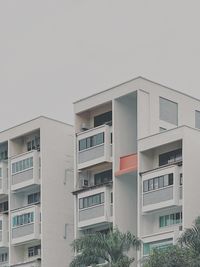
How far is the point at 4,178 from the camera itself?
64.1 metres

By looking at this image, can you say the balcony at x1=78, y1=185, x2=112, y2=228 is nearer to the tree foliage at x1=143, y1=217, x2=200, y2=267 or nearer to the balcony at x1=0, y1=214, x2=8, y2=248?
the balcony at x1=0, y1=214, x2=8, y2=248

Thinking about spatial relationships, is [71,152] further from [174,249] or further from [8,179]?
[174,249]

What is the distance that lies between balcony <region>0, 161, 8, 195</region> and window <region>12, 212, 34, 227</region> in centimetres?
237

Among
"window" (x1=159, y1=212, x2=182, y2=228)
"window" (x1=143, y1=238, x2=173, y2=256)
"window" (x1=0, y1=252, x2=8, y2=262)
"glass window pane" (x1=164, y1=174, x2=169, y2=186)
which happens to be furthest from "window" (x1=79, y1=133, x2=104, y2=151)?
"window" (x1=0, y1=252, x2=8, y2=262)

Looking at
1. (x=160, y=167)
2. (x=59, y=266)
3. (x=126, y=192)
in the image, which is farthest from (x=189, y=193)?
(x=59, y=266)

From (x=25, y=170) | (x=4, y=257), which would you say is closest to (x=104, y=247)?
(x=25, y=170)

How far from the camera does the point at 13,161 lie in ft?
207

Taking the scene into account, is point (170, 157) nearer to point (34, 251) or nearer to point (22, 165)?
point (22, 165)

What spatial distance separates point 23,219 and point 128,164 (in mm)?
9609

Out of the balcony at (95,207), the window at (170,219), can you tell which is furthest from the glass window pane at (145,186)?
the balcony at (95,207)

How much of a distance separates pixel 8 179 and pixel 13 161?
1368 millimetres

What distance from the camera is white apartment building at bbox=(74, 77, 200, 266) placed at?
5172 centimetres

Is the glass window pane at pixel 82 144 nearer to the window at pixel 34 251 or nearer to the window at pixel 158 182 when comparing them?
the window at pixel 158 182

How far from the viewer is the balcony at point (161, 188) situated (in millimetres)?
51594
